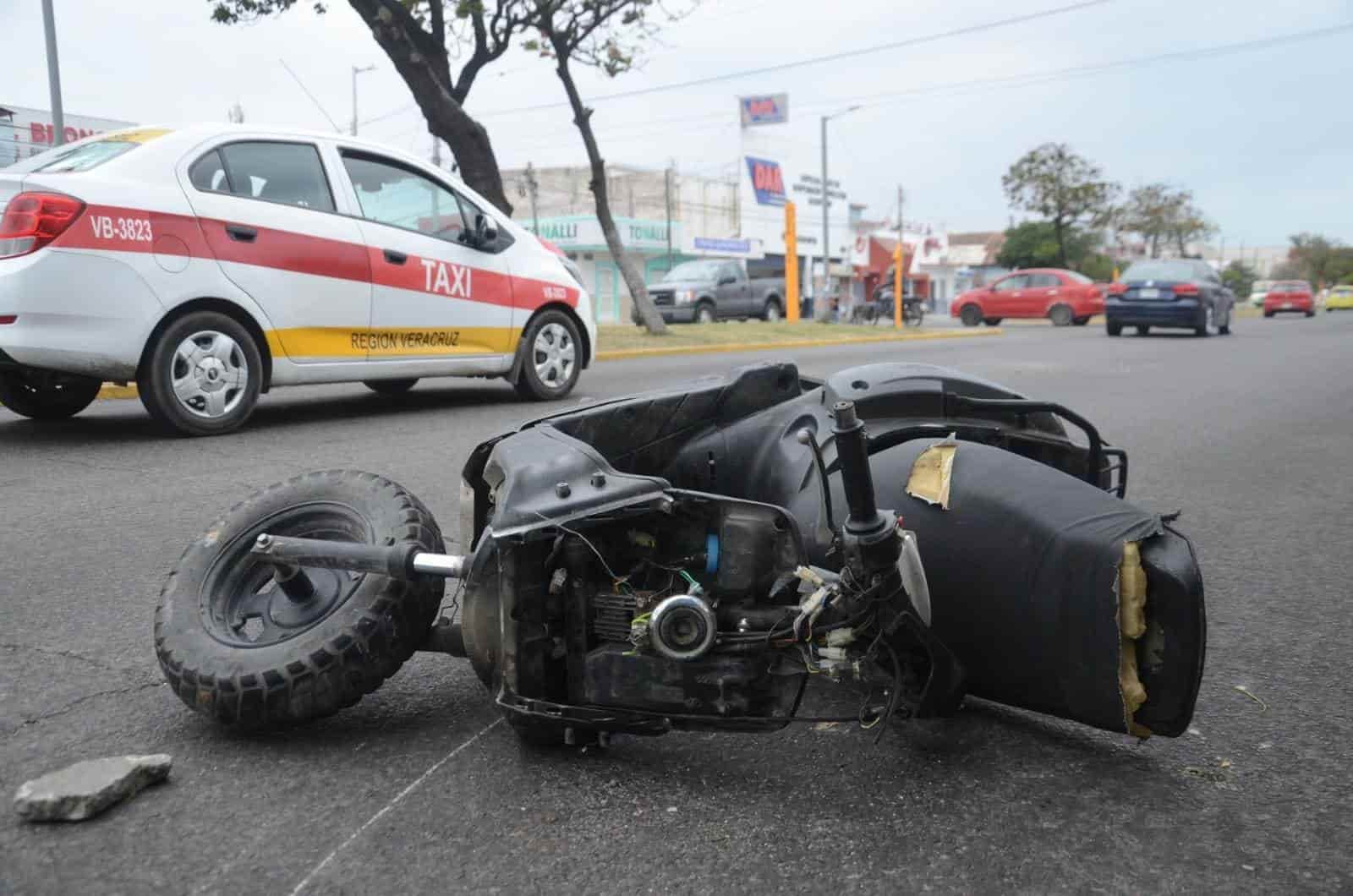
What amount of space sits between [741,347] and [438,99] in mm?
5838

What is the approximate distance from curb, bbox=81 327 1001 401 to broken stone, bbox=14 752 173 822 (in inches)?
264

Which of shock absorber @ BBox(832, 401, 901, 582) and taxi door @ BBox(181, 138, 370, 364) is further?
taxi door @ BBox(181, 138, 370, 364)

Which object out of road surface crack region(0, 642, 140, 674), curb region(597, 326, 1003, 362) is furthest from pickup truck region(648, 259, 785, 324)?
road surface crack region(0, 642, 140, 674)

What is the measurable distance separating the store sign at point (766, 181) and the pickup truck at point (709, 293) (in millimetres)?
25405

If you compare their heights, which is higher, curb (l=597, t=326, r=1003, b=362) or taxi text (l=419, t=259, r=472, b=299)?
taxi text (l=419, t=259, r=472, b=299)

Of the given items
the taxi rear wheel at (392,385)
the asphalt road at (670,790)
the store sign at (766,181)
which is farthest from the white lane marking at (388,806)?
the store sign at (766,181)

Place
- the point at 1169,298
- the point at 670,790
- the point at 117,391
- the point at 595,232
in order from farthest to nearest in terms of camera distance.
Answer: the point at 595,232, the point at 1169,298, the point at 117,391, the point at 670,790

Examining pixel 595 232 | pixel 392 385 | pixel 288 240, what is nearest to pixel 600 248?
pixel 595 232

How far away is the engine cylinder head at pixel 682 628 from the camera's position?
6.61 feet

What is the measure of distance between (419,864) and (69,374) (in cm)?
532

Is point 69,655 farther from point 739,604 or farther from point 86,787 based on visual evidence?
point 739,604

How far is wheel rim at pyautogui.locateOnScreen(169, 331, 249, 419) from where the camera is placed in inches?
246

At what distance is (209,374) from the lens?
6.36 m

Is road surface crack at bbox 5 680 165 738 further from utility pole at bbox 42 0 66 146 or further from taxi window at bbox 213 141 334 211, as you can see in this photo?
utility pole at bbox 42 0 66 146
